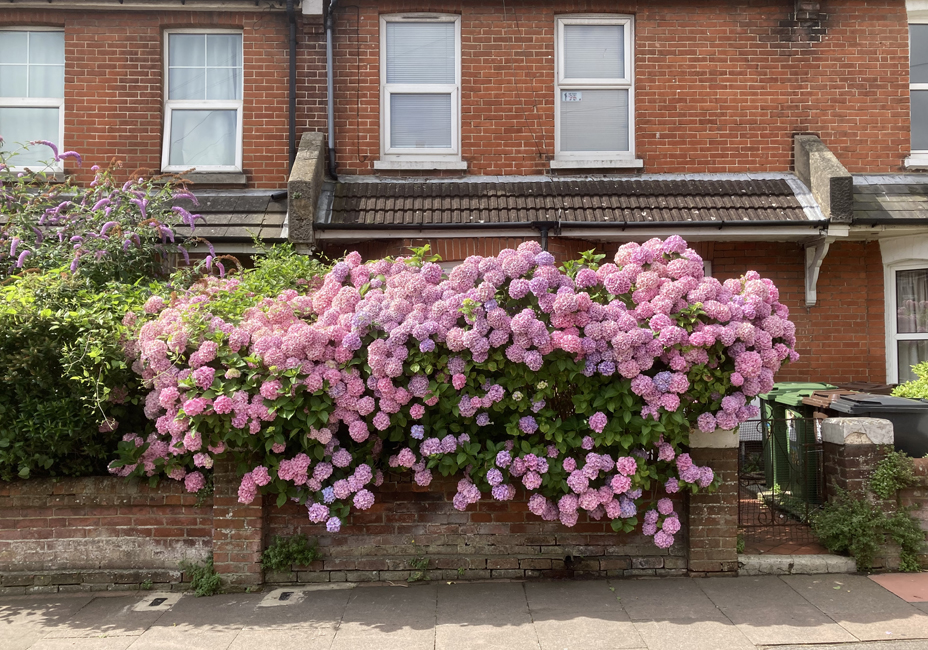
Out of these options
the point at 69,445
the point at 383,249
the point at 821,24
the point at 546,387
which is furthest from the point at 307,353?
the point at 821,24

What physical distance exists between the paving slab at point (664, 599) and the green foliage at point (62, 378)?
3.60 metres

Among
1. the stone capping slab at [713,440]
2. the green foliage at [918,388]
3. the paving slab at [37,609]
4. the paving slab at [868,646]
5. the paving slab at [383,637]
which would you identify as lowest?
the paving slab at [37,609]

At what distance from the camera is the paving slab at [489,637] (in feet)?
13.4

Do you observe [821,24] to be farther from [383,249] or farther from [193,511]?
[193,511]

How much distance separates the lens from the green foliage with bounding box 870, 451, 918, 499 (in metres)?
5.20

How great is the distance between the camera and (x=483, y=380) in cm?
464

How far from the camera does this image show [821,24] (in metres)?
8.68

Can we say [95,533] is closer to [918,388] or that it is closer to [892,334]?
[918,388]

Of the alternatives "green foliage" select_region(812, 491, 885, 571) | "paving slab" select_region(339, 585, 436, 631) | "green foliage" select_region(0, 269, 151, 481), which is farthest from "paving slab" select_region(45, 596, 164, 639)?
"green foliage" select_region(812, 491, 885, 571)

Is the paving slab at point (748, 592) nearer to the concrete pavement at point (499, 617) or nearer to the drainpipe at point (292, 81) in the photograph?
the concrete pavement at point (499, 617)

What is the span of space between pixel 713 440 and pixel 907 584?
1.64 metres

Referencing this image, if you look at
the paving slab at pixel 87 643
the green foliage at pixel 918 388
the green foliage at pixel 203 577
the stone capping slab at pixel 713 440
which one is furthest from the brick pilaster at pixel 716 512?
the paving slab at pixel 87 643

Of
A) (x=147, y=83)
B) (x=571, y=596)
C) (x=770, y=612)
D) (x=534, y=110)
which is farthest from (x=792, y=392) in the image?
(x=147, y=83)

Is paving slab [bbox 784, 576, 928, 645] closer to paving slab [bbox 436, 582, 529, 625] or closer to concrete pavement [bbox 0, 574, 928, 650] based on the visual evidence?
concrete pavement [bbox 0, 574, 928, 650]
